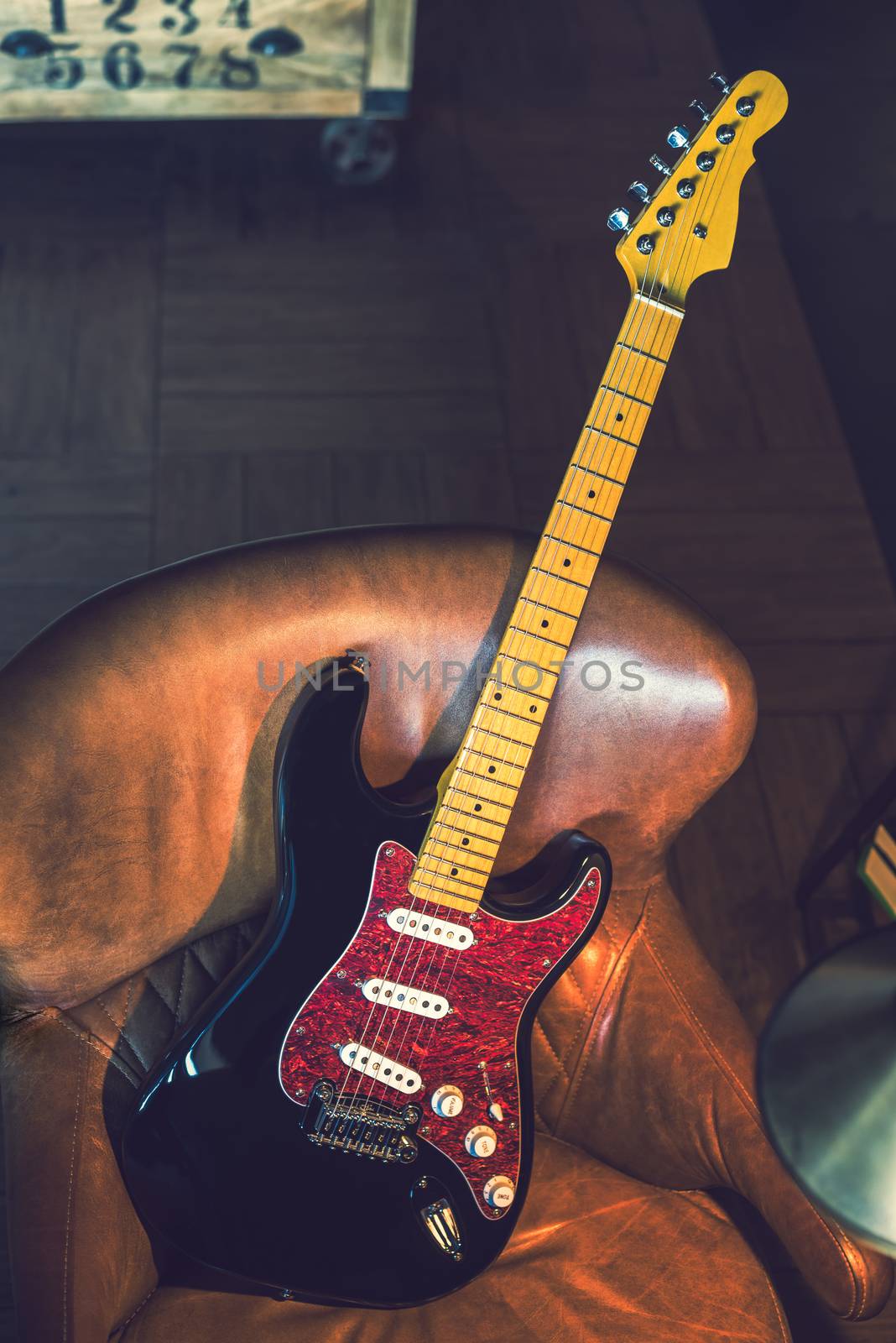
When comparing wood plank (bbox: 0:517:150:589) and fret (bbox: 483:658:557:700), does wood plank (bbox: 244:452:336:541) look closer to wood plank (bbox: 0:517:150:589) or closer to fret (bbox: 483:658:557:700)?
wood plank (bbox: 0:517:150:589)

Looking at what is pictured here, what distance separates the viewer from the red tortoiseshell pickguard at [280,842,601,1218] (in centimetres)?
101

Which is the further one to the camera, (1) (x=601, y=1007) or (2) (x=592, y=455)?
(1) (x=601, y=1007)

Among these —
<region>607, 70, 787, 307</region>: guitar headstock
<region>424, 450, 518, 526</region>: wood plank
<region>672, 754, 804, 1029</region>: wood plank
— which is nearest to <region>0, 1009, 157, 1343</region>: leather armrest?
<region>607, 70, 787, 307</region>: guitar headstock

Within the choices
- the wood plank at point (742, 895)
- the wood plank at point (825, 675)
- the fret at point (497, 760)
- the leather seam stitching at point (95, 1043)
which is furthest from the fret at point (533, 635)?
the wood plank at point (825, 675)

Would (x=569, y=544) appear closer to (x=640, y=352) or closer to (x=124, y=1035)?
(x=640, y=352)

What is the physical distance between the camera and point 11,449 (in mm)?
2064

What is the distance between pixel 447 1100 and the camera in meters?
1.02

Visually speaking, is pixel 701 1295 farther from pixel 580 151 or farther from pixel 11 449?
pixel 580 151

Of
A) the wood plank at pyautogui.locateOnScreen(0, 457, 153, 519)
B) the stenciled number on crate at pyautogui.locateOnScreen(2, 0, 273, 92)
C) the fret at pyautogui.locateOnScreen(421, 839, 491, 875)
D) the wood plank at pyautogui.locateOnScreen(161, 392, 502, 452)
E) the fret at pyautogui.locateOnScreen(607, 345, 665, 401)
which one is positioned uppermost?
the stenciled number on crate at pyautogui.locateOnScreen(2, 0, 273, 92)

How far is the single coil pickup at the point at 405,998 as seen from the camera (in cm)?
102

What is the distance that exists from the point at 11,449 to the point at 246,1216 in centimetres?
152

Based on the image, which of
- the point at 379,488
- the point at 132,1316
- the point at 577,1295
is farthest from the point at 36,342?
the point at 577,1295

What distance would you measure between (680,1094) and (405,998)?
0.30 m

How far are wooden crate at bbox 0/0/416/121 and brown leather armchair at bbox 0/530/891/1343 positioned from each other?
1.57 meters
